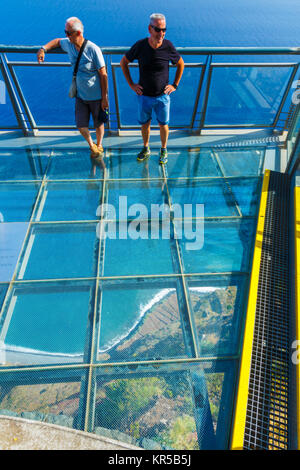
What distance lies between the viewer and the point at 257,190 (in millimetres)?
4676

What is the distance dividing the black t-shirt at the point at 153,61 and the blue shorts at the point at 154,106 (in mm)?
120

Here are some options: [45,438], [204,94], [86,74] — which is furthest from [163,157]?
[45,438]

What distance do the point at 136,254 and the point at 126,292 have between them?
55 centimetres

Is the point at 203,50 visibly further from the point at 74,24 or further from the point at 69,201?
the point at 69,201

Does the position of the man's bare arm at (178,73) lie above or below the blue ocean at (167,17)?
below

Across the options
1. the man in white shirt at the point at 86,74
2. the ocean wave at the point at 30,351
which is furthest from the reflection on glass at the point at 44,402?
the man in white shirt at the point at 86,74

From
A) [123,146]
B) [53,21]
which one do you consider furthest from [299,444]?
[53,21]

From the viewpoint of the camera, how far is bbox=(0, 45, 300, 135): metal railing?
4.91 meters

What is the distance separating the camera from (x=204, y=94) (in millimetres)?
5363

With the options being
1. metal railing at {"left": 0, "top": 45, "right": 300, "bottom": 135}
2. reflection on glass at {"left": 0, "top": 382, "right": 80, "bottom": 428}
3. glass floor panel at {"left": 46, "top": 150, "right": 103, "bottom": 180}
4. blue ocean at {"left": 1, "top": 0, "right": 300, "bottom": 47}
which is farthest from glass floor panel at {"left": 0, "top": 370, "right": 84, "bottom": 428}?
blue ocean at {"left": 1, "top": 0, "right": 300, "bottom": 47}

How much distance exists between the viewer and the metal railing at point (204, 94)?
4.91 meters

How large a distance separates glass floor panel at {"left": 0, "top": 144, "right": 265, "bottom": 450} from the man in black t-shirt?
3.34 feet

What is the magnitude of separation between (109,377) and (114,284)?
100cm

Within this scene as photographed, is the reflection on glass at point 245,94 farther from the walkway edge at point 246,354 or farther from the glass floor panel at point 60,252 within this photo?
the glass floor panel at point 60,252
